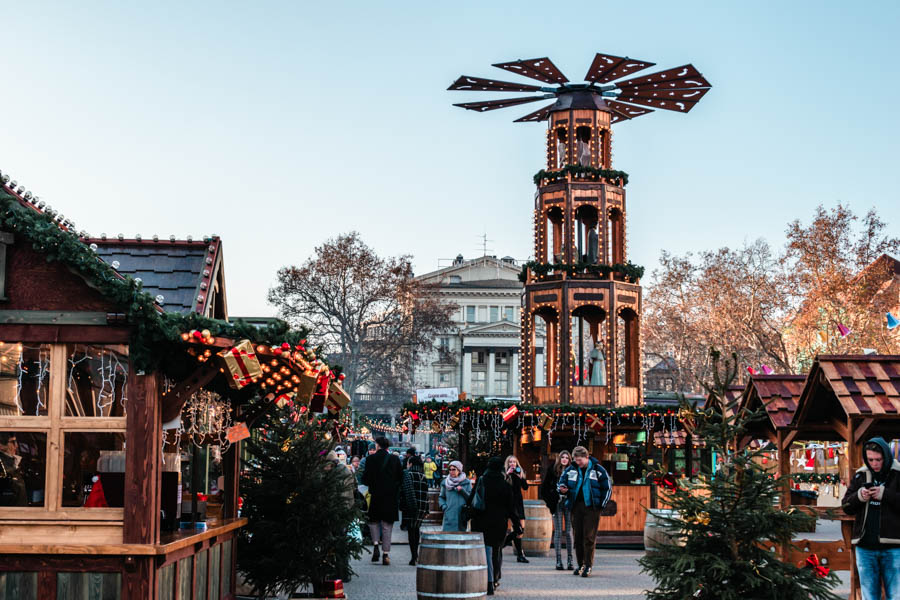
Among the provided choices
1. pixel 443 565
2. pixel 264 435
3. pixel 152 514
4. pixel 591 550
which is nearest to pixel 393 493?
pixel 591 550

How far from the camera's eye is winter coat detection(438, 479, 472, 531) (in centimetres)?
1516

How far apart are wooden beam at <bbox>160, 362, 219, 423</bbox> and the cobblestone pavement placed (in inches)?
207

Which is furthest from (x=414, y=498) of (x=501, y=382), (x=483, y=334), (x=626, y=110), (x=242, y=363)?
(x=501, y=382)

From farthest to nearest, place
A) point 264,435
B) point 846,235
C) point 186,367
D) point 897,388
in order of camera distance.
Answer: point 846,235, point 264,435, point 897,388, point 186,367

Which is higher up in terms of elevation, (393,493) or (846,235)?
(846,235)

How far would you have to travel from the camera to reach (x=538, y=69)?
26500mm

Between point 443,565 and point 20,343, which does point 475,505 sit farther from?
point 20,343

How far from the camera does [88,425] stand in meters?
9.59

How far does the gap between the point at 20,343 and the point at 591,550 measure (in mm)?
9659

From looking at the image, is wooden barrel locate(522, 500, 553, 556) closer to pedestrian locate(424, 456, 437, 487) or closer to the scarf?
the scarf

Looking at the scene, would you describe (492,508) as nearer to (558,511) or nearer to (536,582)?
(536,582)

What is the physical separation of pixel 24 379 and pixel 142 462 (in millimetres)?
1257

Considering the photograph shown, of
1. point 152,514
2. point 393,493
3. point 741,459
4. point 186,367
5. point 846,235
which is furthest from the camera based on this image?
point 846,235

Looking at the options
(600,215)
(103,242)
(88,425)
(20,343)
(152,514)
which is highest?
(600,215)
